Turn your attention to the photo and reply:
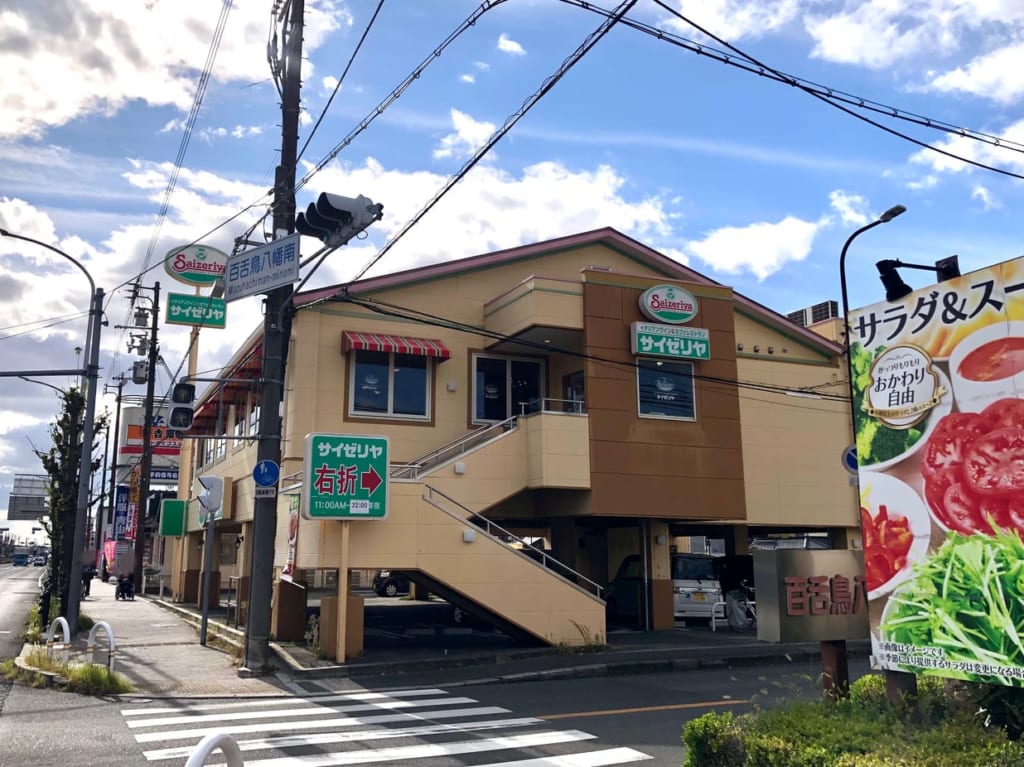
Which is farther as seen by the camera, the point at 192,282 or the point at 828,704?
the point at 192,282

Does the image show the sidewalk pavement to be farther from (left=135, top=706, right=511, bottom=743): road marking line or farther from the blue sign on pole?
the blue sign on pole

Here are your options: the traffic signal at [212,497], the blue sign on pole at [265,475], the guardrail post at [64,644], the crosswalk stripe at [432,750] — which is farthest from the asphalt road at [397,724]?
the traffic signal at [212,497]

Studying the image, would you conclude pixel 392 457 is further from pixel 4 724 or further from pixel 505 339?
pixel 4 724

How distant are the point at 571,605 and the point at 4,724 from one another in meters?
10.3

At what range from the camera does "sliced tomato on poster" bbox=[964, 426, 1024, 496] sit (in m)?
5.92

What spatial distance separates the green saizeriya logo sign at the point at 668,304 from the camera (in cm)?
2108

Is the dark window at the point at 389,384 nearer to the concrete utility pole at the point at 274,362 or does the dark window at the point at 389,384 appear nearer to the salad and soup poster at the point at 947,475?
the concrete utility pole at the point at 274,362

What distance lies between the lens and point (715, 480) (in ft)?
69.6

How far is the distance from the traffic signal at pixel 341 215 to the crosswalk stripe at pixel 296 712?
6.61m

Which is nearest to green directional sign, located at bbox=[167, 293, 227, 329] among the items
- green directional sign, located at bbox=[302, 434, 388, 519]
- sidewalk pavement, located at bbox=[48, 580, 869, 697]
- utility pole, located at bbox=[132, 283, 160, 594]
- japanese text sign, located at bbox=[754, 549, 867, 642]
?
utility pole, located at bbox=[132, 283, 160, 594]

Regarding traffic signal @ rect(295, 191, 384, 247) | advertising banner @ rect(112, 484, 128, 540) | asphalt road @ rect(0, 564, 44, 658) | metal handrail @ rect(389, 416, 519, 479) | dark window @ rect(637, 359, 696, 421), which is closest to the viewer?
traffic signal @ rect(295, 191, 384, 247)

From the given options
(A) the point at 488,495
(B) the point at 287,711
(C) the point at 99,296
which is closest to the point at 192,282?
(C) the point at 99,296

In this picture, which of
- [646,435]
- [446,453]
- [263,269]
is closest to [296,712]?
[263,269]

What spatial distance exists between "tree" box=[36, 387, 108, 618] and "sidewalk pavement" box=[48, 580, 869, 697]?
95.3 inches
